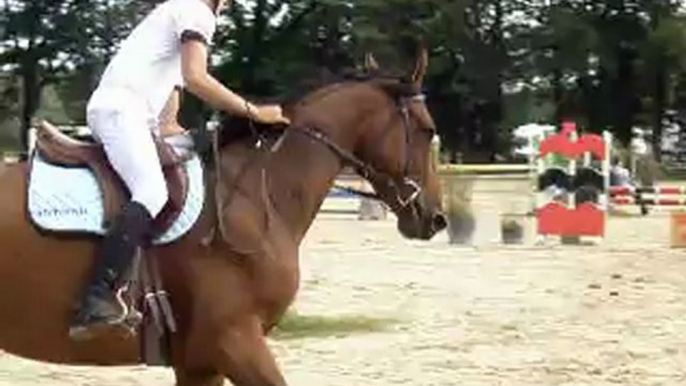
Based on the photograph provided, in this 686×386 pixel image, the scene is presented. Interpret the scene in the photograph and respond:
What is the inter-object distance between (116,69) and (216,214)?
761 mm

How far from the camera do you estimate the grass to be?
12.2 m

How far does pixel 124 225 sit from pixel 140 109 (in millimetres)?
522

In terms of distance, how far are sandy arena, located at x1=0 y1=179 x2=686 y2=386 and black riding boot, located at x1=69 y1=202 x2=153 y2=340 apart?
378cm

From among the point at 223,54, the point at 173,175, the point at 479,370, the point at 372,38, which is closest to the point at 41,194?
the point at 173,175

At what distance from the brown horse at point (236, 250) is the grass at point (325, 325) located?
18.6 ft

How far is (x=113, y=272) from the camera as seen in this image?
5824mm

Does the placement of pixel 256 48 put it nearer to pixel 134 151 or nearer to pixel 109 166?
pixel 109 166

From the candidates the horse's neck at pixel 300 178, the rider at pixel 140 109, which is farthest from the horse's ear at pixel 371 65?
the rider at pixel 140 109

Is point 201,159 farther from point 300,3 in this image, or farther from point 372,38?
point 300,3

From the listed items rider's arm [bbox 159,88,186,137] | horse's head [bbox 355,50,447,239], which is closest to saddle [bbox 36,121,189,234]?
rider's arm [bbox 159,88,186,137]

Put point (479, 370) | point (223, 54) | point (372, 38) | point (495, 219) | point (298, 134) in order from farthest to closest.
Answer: point (223, 54) < point (372, 38) < point (495, 219) < point (479, 370) < point (298, 134)

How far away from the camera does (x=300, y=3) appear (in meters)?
68.2

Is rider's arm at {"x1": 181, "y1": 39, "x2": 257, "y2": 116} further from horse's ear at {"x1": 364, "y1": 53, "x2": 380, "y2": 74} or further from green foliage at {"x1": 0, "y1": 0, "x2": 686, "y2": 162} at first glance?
green foliage at {"x1": 0, "y1": 0, "x2": 686, "y2": 162}

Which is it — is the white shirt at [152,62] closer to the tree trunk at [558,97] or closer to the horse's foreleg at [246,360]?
the horse's foreleg at [246,360]
